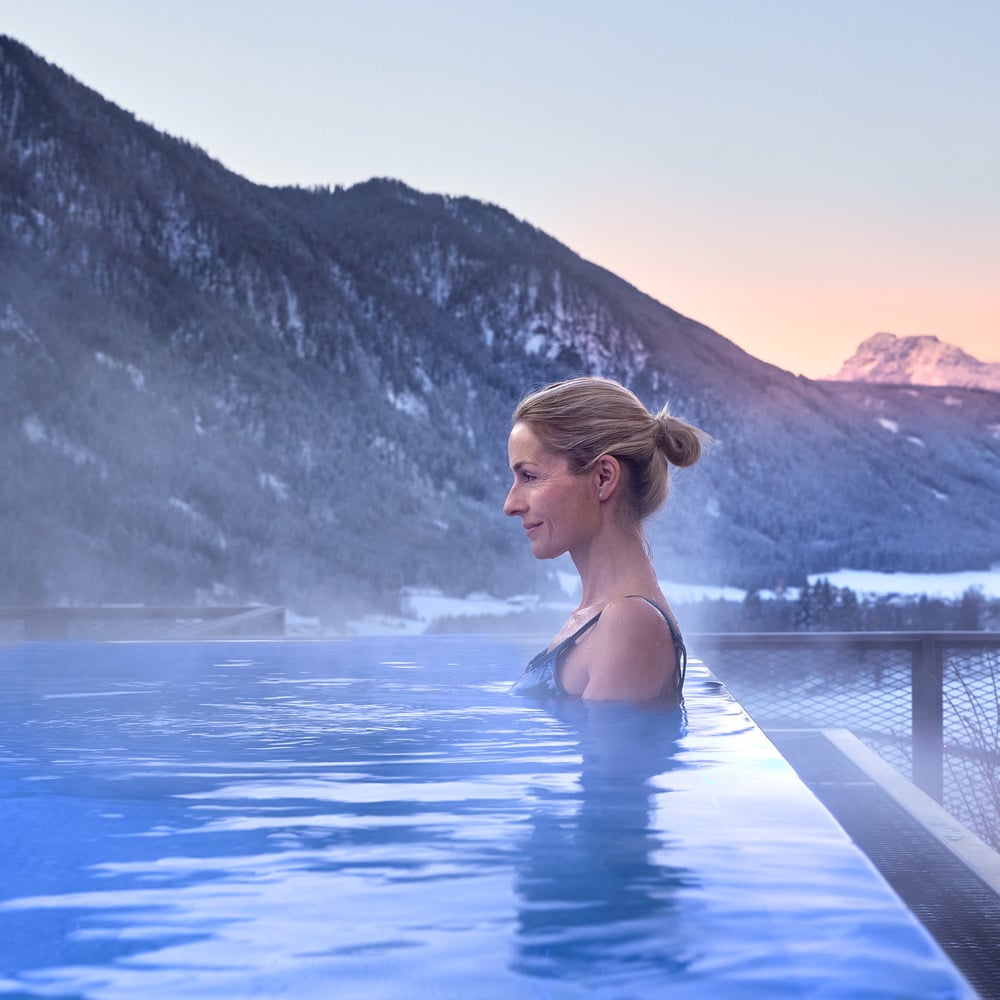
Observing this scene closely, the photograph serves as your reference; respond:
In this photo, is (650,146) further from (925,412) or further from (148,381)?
(925,412)

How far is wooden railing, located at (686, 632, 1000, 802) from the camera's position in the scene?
564 cm

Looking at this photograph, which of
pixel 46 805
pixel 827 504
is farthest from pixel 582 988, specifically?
pixel 827 504

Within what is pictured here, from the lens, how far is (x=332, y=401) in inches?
1879

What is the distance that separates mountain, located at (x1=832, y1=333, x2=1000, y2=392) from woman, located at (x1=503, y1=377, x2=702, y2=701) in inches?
4135

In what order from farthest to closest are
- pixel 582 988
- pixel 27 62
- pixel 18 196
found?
1. pixel 27 62
2. pixel 18 196
3. pixel 582 988

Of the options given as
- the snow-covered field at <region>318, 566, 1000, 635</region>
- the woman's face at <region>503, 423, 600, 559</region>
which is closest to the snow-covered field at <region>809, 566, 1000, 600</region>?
the snow-covered field at <region>318, 566, 1000, 635</region>

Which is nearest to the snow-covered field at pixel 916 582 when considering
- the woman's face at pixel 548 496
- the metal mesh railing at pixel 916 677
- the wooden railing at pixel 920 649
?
the metal mesh railing at pixel 916 677

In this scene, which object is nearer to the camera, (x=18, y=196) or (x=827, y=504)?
(x=18, y=196)

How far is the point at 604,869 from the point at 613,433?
1.05m

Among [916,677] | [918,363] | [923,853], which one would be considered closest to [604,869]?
[923,853]

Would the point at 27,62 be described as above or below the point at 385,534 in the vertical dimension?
above

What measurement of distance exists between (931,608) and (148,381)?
25924 millimetres

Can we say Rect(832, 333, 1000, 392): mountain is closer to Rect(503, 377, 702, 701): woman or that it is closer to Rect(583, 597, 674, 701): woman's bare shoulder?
Rect(503, 377, 702, 701): woman

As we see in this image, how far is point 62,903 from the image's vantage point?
1.33 m
